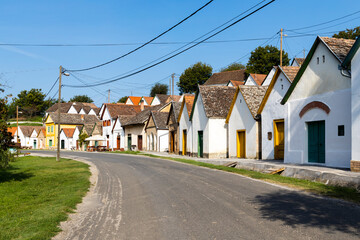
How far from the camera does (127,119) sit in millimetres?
56656

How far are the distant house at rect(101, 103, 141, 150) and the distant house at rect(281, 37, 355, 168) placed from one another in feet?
134

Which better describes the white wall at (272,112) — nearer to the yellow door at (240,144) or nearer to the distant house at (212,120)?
the yellow door at (240,144)

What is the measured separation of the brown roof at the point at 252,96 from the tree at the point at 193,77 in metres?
56.5

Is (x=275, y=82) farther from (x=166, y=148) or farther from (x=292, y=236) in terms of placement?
(x=166, y=148)

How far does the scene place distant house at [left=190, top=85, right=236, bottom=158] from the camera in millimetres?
30109

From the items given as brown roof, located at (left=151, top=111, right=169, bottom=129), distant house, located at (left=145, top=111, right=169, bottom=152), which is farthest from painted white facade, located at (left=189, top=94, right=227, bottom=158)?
distant house, located at (left=145, top=111, right=169, bottom=152)

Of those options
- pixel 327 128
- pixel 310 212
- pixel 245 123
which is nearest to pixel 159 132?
pixel 245 123

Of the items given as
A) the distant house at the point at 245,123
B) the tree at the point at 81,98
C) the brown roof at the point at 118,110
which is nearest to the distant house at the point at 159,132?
the brown roof at the point at 118,110

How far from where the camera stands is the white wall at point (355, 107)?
14250 millimetres

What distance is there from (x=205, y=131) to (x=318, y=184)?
17625 millimetres

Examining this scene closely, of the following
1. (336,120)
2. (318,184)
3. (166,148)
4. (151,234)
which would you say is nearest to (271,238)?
(151,234)

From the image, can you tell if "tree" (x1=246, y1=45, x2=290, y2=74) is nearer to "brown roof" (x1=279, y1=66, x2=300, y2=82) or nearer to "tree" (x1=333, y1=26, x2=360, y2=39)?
"tree" (x1=333, y1=26, x2=360, y2=39)

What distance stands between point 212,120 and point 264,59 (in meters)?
37.8

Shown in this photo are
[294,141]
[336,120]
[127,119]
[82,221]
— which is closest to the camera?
[82,221]
